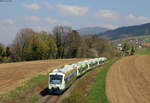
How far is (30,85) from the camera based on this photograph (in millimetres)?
36781

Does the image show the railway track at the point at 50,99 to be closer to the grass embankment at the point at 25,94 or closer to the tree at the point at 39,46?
the grass embankment at the point at 25,94

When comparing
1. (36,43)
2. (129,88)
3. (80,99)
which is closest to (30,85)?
(80,99)

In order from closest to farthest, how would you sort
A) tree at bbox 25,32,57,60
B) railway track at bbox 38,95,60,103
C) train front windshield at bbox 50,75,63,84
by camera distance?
railway track at bbox 38,95,60,103 → train front windshield at bbox 50,75,63,84 → tree at bbox 25,32,57,60

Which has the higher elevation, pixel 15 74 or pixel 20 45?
pixel 20 45

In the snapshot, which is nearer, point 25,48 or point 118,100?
point 118,100

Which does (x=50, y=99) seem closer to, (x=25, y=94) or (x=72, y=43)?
(x=25, y=94)

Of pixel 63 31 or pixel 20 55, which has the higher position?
pixel 63 31

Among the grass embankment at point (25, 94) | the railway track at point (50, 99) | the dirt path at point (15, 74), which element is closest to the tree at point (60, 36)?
the dirt path at point (15, 74)

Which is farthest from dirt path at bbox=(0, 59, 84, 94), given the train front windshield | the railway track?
the train front windshield

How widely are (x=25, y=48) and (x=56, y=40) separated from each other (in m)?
18.9

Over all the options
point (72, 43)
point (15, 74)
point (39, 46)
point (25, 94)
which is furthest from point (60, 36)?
point (25, 94)

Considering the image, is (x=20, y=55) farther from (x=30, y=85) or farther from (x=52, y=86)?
(x=52, y=86)

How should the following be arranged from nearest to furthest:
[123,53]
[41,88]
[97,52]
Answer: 1. [41,88]
2. [97,52]
3. [123,53]

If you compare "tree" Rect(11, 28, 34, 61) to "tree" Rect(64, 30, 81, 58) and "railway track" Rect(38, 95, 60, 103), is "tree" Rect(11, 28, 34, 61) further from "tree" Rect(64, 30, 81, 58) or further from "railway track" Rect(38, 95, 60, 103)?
"railway track" Rect(38, 95, 60, 103)
